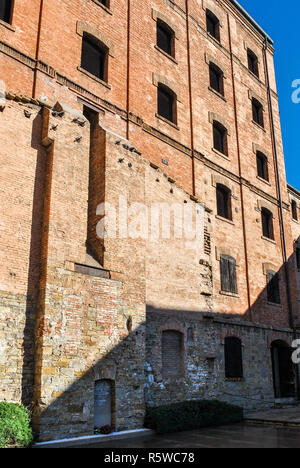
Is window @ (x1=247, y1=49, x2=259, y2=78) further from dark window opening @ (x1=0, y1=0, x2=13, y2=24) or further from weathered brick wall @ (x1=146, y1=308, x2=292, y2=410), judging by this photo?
dark window opening @ (x1=0, y1=0, x2=13, y2=24)

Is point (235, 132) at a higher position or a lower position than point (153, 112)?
higher

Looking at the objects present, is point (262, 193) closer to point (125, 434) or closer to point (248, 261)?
point (248, 261)

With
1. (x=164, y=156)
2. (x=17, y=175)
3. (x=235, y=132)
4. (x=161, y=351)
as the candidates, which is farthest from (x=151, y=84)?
(x=161, y=351)

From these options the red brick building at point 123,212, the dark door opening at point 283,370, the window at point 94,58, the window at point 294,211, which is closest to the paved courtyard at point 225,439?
the red brick building at point 123,212

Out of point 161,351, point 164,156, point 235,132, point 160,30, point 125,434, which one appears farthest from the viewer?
point 235,132

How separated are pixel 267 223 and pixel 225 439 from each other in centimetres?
1341

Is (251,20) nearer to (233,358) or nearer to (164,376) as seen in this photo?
(233,358)

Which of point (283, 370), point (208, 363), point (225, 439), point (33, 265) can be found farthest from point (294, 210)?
point (33, 265)

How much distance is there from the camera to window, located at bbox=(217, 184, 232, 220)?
19.2 metres

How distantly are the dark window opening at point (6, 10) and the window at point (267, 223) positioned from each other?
46.6 ft

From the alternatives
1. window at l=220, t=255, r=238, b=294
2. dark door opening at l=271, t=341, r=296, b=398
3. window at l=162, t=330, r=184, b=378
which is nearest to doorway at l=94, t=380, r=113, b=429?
window at l=162, t=330, r=184, b=378

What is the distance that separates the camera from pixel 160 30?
18953mm

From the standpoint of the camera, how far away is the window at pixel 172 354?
1348cm

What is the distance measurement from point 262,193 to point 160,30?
9025mm
